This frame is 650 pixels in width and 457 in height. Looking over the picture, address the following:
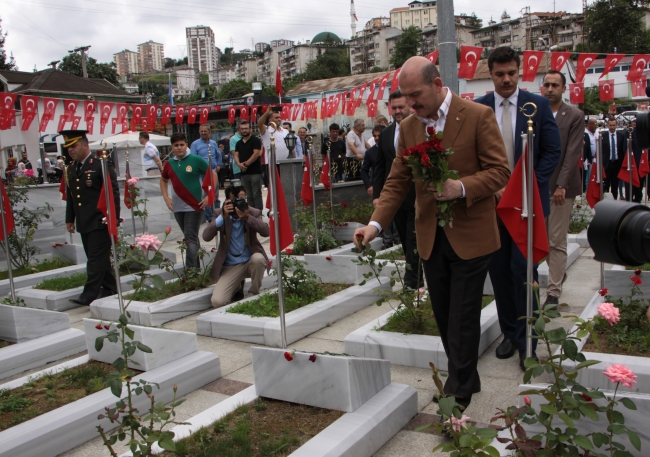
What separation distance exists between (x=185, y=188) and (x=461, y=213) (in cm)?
574

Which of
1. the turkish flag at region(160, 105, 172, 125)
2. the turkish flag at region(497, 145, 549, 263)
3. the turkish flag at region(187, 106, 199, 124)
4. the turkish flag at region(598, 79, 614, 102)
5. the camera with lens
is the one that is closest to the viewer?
the turkish flag at region(497, 145, 549, 263)

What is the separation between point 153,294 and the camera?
7.12m

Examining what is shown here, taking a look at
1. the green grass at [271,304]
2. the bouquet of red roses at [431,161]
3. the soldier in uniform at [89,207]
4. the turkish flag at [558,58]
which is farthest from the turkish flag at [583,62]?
the bouquet of red roses at [431,161]

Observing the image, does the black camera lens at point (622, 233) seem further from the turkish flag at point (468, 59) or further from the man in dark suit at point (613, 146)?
the man in dark suit at point (613, 146)

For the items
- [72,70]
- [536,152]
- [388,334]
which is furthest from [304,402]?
[72,70]

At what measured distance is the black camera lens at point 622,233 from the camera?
189cm

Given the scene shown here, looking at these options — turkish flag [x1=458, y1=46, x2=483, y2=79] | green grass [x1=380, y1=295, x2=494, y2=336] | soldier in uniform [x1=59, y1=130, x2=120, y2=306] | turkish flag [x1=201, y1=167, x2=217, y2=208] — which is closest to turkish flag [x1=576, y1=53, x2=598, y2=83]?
turkish flag [x1=458, y1=46, x2=483, y2=79]

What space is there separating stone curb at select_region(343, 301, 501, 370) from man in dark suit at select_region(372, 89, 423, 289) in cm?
130

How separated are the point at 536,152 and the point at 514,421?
2.67 metres

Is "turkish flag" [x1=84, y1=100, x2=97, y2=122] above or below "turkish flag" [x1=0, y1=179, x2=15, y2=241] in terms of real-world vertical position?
above

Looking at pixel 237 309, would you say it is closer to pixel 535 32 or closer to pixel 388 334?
pixel 388 334

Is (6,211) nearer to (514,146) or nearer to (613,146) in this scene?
(514,146)

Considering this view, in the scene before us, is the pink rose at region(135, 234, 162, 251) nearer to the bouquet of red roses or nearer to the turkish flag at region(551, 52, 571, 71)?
the bouquet of red roses

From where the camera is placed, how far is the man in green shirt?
8.55 m
